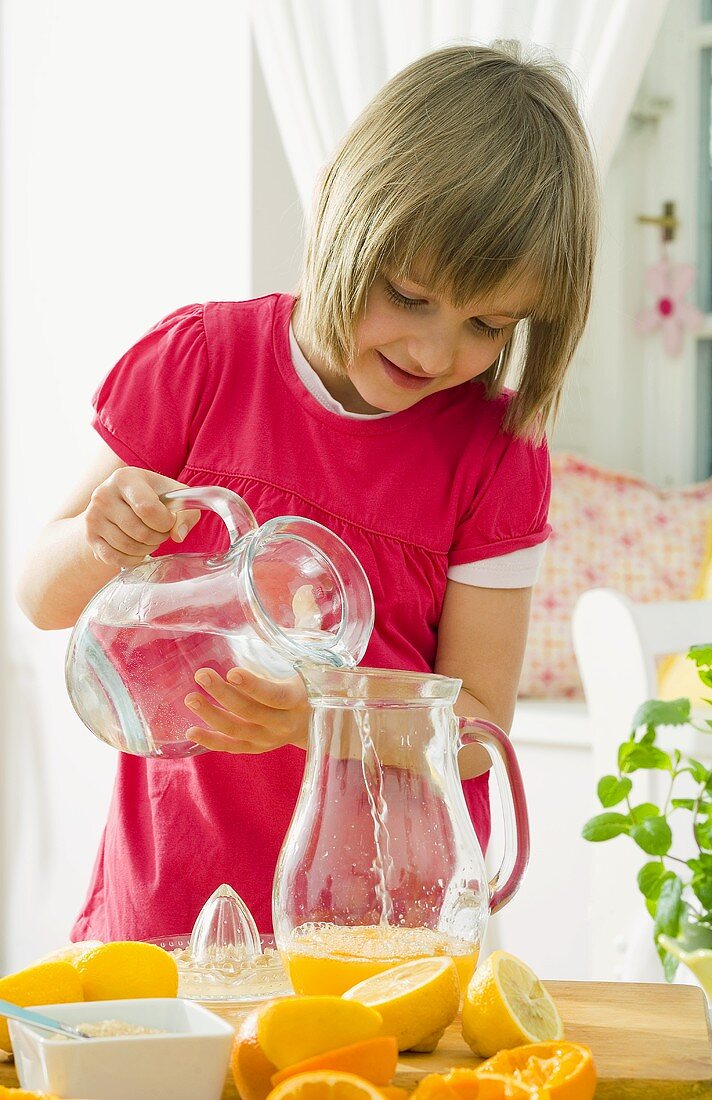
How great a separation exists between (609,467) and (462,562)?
192 centimetres

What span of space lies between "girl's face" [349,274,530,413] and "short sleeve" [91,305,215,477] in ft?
0.56

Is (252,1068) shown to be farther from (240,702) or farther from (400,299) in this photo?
(400,299)

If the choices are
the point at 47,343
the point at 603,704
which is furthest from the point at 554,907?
the point at 47,343

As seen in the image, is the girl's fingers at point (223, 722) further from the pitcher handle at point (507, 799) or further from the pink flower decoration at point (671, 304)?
the pink flower decoration at point (671, 304)

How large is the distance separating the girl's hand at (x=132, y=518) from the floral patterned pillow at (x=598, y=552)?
1.75 m

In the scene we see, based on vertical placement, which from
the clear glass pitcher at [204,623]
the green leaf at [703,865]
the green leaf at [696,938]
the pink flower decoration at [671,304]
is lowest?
the green leaf at [696,938]

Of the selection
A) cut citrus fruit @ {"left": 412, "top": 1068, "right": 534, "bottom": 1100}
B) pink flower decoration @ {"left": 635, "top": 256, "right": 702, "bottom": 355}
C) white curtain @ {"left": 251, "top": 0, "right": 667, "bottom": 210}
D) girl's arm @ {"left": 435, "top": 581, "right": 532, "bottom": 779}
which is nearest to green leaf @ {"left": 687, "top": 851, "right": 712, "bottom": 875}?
girl's arm @ {"left": 435, "top": 581, "right": 532, "bottom": 779}

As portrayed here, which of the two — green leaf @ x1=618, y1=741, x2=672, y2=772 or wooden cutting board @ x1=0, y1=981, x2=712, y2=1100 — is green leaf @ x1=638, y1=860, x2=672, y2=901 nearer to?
green leaf @ x1=618, y1=741, x2=672, y2=772

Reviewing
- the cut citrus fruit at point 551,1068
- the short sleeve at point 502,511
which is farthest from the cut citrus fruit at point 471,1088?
the short sleeve at point 502,511

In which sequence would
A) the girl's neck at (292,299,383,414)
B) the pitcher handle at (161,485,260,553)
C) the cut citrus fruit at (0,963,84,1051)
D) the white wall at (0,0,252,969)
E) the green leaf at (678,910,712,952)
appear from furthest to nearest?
the white wall at (0,0,252,969), the girl's neck at (292,299,383,414), the green leaf at (678,910,712,952), the pitcher handle at (161,485,260,553), the cut citrus fruit at (0,963,84,1051)

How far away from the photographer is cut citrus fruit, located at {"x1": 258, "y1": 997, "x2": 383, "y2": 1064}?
51cm

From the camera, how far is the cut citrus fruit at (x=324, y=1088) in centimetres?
47

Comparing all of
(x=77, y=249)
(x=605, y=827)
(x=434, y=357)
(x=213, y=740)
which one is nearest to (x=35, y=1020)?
(x=213, y=740)

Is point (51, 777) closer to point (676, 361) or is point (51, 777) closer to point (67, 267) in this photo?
point (67, 267)
